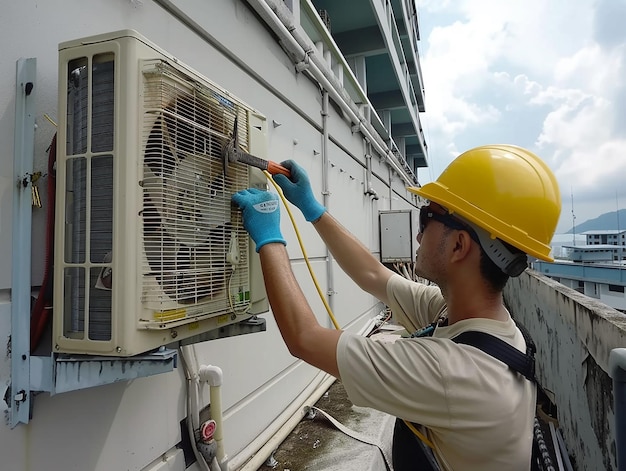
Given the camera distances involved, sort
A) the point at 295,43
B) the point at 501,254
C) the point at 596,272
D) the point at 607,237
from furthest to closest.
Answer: the point at 607,237, the point at 596,272, the point at 295,43, the point at 501,254

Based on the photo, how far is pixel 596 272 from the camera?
12266 mm

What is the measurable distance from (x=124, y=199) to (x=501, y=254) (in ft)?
3.94

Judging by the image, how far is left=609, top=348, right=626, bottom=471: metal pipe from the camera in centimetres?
120

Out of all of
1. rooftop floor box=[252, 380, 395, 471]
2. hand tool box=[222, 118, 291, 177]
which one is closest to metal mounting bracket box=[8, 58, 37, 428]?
hand tool box=[222, 118, 291, 177]

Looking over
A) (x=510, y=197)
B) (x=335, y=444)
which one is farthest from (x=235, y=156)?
Answer: (x=335, y=444)

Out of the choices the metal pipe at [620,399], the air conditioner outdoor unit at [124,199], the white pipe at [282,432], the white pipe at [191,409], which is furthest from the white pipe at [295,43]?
the white pipe at [282,432]

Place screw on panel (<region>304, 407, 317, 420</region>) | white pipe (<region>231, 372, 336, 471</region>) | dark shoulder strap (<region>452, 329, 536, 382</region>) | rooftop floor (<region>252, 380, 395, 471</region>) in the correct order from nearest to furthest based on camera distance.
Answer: dark shoulder strap (<region>452, 329, 536, 382</region>), white pipe (<region>231, 372, 336, 471</region>), rooftop floor (<region>252, 380, 395, 471</region>), screw on panel (<region>304, 407, 317, 420</region>)

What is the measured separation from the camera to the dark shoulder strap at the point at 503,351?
3.89 feet

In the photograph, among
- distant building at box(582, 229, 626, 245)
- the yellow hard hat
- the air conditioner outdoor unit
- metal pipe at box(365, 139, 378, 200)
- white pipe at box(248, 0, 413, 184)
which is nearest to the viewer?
the air conditioner outdoor unit

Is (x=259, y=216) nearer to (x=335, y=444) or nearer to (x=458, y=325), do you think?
(x=458, y=325)

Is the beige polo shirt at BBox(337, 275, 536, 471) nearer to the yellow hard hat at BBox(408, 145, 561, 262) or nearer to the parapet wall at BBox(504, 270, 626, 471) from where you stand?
the yellow hard hat at BBox(408, 145, 561, 262)

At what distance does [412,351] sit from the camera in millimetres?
1172

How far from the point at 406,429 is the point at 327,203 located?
2.96 m

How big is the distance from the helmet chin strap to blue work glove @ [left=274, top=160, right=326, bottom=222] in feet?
2.70
